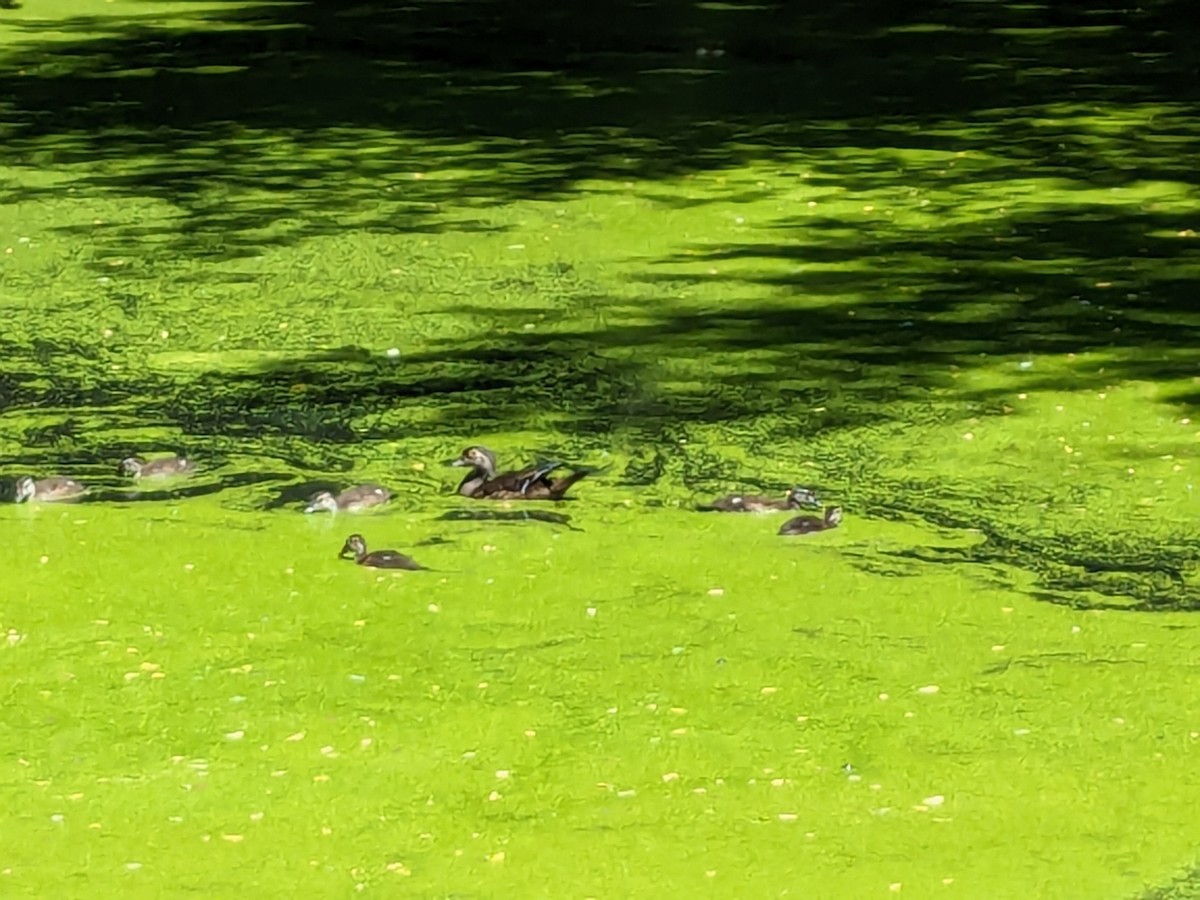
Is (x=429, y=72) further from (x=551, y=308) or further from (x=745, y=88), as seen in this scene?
(x=551, y=308)

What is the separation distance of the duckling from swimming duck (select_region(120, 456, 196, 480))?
0.34 feet

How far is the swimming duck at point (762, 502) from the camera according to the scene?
3889 millimetres

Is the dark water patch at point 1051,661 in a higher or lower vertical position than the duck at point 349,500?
lower

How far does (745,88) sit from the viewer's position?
25.3ft

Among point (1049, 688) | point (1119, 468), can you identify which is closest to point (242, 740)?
point (1049, 688)

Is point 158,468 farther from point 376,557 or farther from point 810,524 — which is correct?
point 810,524

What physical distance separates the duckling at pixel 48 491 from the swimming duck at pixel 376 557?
56 centimetres

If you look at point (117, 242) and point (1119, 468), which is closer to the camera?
point (1119, 468)

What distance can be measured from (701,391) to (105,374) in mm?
1131

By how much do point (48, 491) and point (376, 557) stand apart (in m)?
0.66

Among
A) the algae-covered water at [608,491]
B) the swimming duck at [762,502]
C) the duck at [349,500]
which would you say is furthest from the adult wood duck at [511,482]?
the swimming duck at [762,502]

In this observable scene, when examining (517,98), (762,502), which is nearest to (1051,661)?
(762,502)

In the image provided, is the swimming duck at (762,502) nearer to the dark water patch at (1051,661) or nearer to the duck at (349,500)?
the duck at (349,500)

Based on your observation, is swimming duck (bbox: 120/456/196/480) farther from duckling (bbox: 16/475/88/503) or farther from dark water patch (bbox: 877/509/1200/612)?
dark water patch (bbox: 877/509/1200/612)
